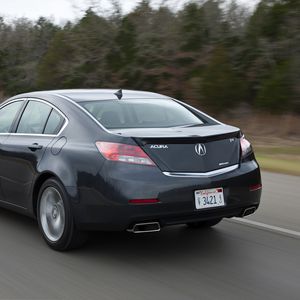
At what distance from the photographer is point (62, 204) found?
5.79 metres

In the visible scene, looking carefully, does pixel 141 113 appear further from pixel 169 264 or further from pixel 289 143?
pixel 289 143

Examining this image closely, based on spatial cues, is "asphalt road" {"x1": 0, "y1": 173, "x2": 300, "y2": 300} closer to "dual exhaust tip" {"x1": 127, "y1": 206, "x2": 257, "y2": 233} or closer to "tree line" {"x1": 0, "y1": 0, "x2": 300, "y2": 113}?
"dual exhaust tip" {"x1": 127, "y1": 206, "x2": 257, "y2": 233}

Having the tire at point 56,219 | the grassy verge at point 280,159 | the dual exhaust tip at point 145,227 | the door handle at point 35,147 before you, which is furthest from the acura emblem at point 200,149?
the grassy verge at point 280,159

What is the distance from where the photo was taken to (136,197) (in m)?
5.28

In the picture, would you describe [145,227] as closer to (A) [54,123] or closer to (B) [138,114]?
(B) [138,114]

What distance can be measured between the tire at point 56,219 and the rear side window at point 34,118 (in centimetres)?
72

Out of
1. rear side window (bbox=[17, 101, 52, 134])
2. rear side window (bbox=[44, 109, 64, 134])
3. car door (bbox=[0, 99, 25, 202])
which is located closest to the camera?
rear side window (bbox=[44, 109, 64, 134])

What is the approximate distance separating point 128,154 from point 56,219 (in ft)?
3.62

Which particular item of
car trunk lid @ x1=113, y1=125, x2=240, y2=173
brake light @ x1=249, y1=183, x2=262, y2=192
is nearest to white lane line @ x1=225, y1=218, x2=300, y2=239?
brake light @ x1=249, y1=183, x2=262, y2=192

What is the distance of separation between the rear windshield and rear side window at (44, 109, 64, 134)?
27cm

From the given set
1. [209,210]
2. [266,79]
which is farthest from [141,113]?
[266,79]

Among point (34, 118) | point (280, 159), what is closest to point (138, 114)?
point (34, 118)

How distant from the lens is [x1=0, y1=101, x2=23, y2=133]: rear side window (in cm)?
700

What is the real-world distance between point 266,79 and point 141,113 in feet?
55.7
